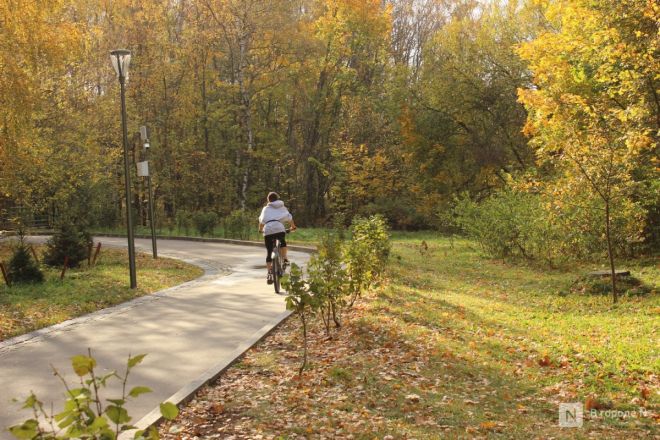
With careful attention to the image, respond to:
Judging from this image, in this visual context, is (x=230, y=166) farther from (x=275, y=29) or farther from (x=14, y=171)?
(x=14, y=171)

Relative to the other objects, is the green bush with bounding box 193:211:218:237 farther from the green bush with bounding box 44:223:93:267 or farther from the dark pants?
the dark pants

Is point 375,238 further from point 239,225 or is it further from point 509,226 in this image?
point 239,225

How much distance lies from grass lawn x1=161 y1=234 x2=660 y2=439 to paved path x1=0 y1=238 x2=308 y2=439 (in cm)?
53

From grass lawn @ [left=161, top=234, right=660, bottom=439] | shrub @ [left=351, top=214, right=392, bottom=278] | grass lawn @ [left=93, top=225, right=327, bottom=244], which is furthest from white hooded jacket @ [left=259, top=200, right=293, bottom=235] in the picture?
grass lawn @ [left=93, top=225, right=327, bottom=244]

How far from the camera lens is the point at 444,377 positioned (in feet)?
21.0

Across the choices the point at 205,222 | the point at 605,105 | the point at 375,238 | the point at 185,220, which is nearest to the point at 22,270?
the point at 375,238

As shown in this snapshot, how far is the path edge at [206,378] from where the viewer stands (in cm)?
491

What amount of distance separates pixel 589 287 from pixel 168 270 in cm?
1040

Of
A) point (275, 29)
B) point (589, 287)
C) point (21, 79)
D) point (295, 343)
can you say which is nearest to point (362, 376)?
point (295, 343)

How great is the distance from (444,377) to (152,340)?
4.01m

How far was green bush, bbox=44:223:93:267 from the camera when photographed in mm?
17156

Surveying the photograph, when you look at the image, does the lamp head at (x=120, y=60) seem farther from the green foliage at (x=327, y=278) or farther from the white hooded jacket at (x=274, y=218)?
the green foliage at (x=327, y=278)

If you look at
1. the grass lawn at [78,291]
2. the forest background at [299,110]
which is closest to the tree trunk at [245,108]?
the forest background at [299,110]

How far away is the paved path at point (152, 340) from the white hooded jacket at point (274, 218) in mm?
1304
